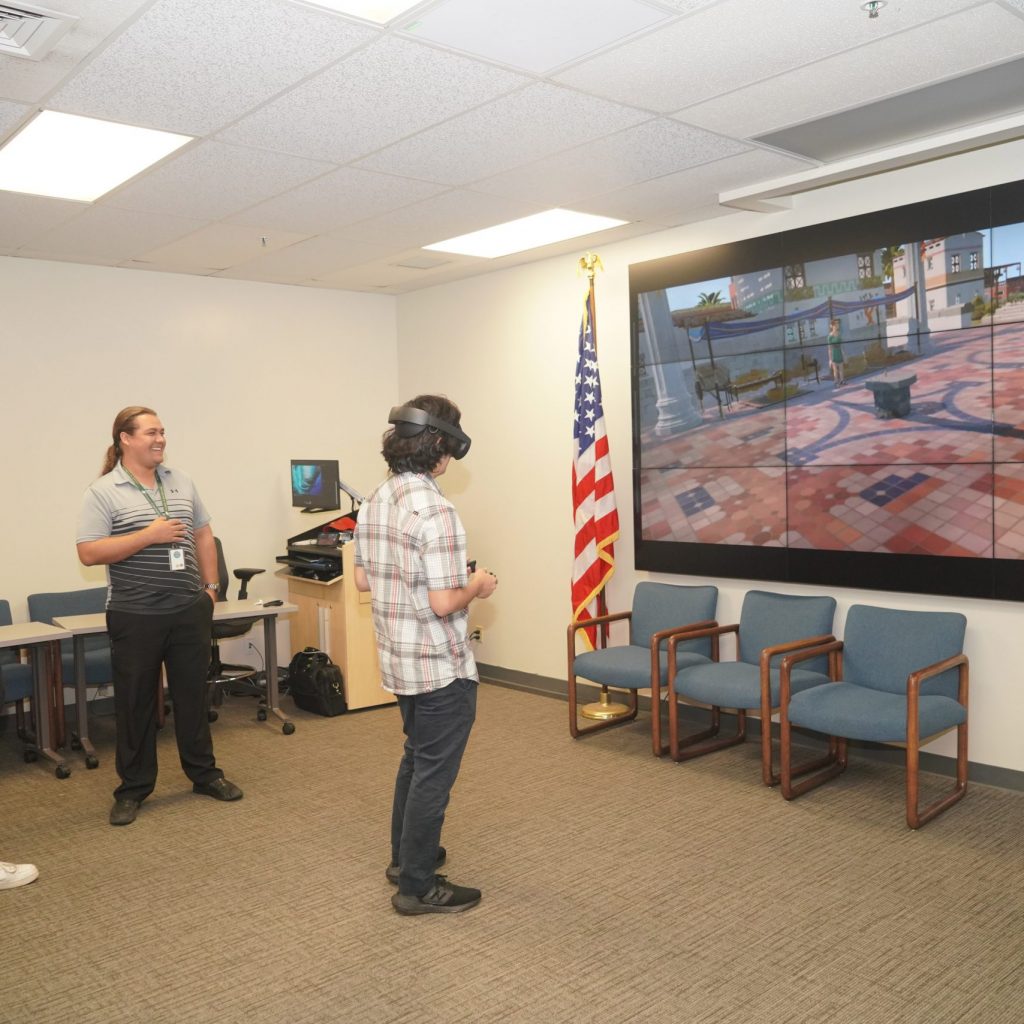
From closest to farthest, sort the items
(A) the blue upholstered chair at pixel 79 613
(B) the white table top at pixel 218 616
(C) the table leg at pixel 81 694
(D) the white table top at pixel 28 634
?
(D) the white table top at pixel 28 634, (B) the white table top at pixel 218 616, (C) the table leg at pixel 81 694, (A) the blue upholstered chair at pixel 79 613

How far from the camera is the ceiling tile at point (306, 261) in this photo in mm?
5891

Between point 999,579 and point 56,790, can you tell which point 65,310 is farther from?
point 999,579

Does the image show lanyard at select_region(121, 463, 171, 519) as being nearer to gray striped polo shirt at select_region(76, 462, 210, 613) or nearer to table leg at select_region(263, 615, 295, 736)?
gray striped polo shirt at select_region(76, 462, 210, 613)

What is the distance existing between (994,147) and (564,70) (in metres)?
2.18

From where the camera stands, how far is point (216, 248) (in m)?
5.88

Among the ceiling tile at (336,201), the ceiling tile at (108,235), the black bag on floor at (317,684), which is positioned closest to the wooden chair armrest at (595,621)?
the black bag on floor at (317,684)

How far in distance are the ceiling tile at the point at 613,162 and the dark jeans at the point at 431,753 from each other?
7.66 feet

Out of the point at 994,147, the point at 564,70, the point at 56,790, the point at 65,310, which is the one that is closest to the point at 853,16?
the point at 564,70

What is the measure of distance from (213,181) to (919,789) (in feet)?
13.8

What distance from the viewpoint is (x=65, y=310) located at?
20.3ft

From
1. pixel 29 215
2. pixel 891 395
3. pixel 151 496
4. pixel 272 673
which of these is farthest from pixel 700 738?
pixel 29 215

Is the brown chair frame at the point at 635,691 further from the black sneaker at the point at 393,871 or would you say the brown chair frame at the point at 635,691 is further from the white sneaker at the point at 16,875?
the white sneaker at the point at 16,875

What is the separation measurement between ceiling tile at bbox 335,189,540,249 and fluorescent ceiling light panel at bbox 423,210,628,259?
14cm

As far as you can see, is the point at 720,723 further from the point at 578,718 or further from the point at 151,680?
the point at 151,680
